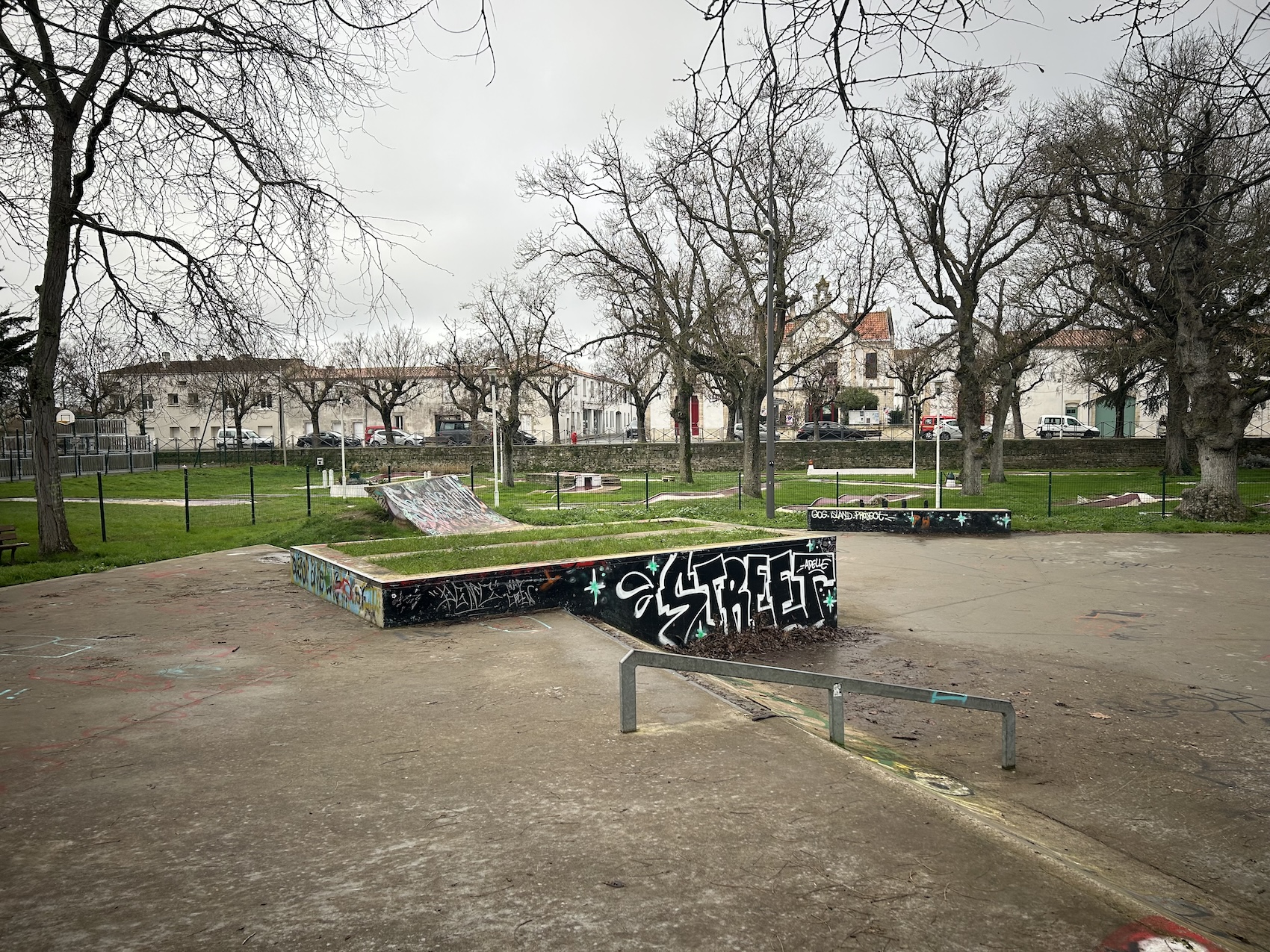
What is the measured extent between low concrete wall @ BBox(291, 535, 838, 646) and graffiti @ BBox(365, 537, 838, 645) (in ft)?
0.03

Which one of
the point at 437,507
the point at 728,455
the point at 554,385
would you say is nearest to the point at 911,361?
the point at 728,455

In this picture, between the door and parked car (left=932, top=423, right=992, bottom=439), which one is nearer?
parked car (left=932, top=423, right=992, bottom=439)

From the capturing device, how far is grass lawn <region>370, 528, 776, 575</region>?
393 inches

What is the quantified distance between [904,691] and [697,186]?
2386 cm

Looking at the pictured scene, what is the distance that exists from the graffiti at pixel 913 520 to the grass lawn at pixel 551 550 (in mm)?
8497

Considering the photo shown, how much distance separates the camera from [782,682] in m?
5.43

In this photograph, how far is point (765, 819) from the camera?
4.16 metres

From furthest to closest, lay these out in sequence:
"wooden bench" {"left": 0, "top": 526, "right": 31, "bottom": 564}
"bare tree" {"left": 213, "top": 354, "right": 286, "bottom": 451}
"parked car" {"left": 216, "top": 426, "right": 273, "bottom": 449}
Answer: "parked car" {"left": 216, "top": 426, "right": 273, "bottom": 449}
"wooden bench" {"left": 0, "top": 526, "right": 31, "bottom": 564}
"bare tree" {"left": 213, "top": 354, "right": 286, "bottom": 451}

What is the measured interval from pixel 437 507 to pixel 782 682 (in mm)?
13437

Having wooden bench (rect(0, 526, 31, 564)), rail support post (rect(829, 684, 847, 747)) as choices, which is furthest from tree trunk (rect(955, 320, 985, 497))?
wooden bench (rect(0, 526, 31, 564))

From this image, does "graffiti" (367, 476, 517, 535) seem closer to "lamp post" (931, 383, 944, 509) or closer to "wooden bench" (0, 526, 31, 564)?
"wooden bench" (0, 526, 31, 564)

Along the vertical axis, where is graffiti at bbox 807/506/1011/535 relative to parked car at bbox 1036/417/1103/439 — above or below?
below

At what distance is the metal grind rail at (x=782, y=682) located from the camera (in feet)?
17.3

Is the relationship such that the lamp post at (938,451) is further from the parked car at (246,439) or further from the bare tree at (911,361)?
the parked car at (246,439)
